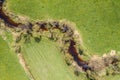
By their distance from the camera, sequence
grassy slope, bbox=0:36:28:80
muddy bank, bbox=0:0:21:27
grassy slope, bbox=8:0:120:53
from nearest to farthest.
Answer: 1. grassy slope, bbox=8:0:120:53
2. muddy bank, bbox=0:0:21:27
3. grassy slope, bbox=0:36:28:80

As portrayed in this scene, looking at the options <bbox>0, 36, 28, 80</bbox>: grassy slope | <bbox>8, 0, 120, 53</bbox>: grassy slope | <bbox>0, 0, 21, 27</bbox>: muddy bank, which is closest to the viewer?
<bbox>8, 0, 120, 53</bbox>: grassy slope

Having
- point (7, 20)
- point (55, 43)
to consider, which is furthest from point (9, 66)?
point (55, 43)

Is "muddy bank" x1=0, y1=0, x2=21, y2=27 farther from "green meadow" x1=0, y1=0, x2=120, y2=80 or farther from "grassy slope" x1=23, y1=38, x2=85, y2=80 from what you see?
"grassy slope" x1=23, y1=38, x2=85, y2=80

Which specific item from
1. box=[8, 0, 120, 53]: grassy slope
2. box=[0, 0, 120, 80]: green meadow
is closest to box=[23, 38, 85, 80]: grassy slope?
box=[0, 0, 120, 80]: green meadow

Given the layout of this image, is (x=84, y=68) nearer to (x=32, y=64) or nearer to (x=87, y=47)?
(x=87, y=47)

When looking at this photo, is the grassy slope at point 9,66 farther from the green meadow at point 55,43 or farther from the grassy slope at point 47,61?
the grassy slope at point 47,61

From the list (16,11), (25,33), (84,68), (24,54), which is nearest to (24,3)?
(16,11)

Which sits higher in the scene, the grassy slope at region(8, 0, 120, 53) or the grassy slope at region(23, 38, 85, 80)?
the grassy slope at region(8, 0, 120, 53)
